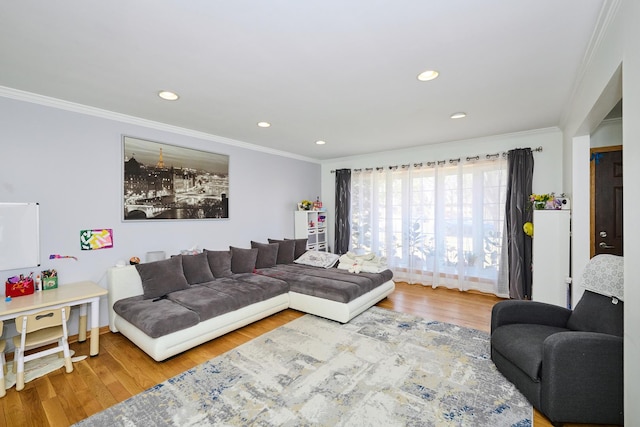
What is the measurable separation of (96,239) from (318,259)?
297cm

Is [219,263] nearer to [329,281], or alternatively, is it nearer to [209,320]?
[209,320]

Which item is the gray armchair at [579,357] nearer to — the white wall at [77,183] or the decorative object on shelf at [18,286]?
the white wall at [77,183]

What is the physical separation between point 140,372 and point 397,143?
4532 millimetres

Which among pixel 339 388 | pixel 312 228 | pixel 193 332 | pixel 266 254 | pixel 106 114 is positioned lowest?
pixel 339 388

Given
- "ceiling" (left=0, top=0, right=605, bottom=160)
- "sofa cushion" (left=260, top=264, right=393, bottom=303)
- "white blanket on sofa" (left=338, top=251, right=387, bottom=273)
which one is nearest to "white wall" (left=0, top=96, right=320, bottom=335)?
"ceiling" (left=0, top=0, right=605, bottom=160)

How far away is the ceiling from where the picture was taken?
5.30 feet

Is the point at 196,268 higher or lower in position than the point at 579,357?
higher

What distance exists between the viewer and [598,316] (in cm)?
205

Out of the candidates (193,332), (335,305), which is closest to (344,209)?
(335,305)

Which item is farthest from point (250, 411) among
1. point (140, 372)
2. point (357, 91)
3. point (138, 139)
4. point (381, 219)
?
point (381, 219)

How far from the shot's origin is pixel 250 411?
192cm

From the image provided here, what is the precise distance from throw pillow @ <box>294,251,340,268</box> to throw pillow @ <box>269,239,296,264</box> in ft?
0.44

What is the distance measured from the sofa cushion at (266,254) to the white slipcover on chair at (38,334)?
7.95 ft

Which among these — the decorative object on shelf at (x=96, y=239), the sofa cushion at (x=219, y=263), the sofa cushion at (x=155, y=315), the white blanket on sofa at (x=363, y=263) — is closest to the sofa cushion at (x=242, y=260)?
the sofa cushion at (x=219, y=263)
